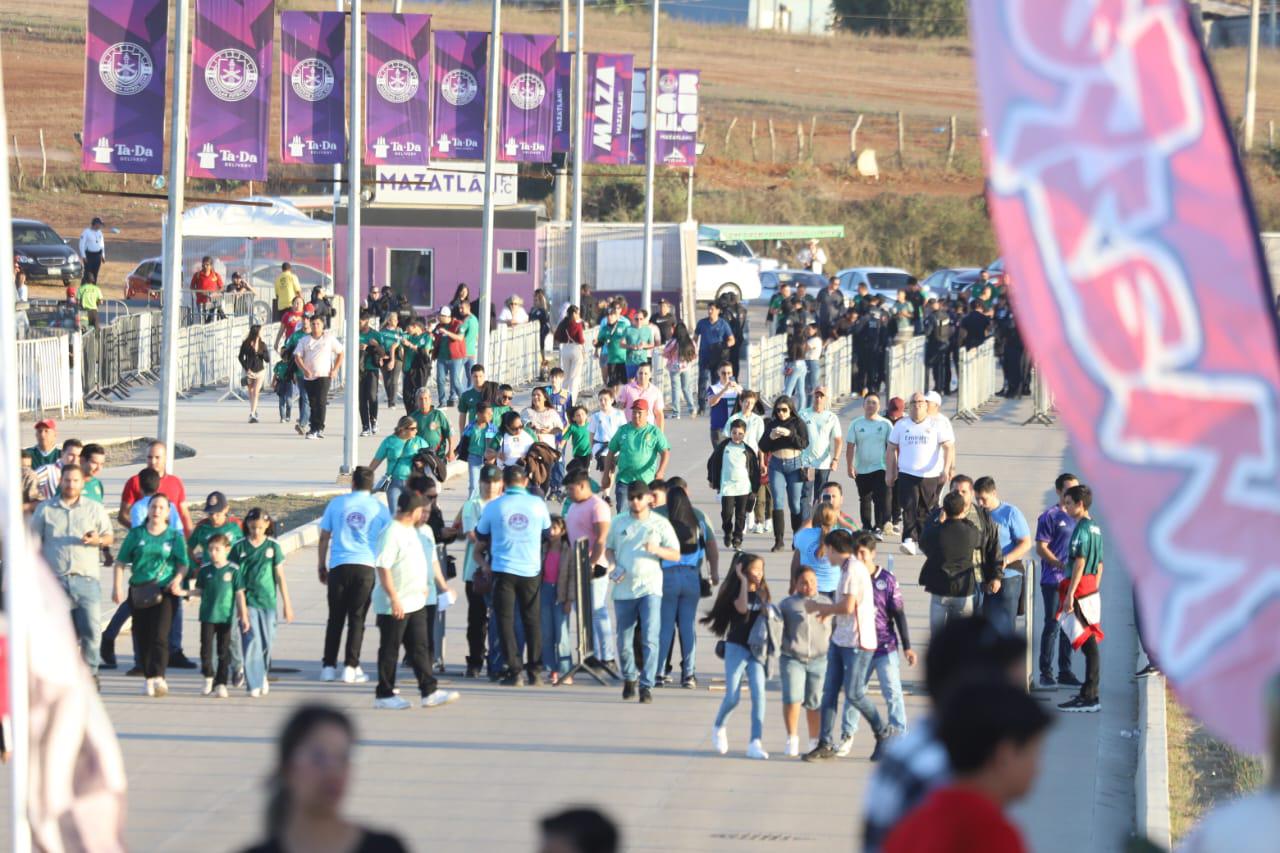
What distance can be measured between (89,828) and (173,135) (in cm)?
1517

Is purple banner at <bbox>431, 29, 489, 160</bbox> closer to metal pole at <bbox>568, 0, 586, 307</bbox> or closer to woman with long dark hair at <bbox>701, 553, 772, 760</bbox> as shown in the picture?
metal pole at <bbox>568, 0, 586, 307</bbox>

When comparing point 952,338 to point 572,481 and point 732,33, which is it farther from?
point 732,33

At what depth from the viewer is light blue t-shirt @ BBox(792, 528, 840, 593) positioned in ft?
44.0

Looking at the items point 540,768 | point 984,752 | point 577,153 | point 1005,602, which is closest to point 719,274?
point 577,153

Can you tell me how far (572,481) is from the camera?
50.8 feet

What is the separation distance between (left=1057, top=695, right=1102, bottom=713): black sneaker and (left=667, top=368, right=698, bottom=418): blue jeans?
59.4ft

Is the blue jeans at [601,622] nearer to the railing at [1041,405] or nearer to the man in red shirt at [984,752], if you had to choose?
the man in red shirt at [984,752]

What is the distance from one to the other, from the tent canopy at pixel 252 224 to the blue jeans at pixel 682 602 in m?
28.3

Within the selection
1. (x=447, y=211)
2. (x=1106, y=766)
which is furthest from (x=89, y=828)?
(x=447, y=211)

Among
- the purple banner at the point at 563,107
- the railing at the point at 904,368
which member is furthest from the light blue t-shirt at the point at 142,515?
the purple banner at the point at 563,107

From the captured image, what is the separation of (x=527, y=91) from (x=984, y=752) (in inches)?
1227

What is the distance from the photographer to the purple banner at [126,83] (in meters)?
22.0

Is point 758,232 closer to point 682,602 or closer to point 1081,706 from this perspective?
point 1081,706

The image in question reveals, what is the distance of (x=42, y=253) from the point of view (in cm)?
5081
